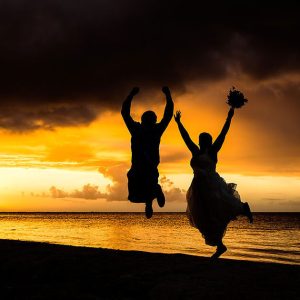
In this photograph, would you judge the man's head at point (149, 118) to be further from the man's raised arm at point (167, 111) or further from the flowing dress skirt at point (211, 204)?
the flowing dress skirt at point (211, 204)

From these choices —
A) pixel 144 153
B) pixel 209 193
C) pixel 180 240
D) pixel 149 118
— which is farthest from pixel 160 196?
pixel 180 240

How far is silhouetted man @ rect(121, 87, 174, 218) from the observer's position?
8164 millimetres

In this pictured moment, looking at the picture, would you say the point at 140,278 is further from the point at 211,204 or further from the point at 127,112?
the point at 127,112

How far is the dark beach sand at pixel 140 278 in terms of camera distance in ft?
25.1

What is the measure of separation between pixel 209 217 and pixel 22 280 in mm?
4432

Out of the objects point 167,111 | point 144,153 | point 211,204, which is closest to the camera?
point 144,153

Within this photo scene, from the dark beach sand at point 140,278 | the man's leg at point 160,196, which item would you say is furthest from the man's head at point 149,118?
the dark beach sand at point 140,278

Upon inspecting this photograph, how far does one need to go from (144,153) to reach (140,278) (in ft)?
8.98

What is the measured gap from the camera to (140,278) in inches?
358

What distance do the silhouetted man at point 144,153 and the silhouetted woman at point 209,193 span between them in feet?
4.60

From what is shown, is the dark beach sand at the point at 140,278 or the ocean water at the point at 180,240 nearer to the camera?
the dark beach sand at the point at 140,278

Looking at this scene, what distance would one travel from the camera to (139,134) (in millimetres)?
8211

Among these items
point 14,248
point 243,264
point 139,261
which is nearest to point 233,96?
point 243,264

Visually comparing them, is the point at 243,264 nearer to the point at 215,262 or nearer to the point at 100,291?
the point at 215,262
